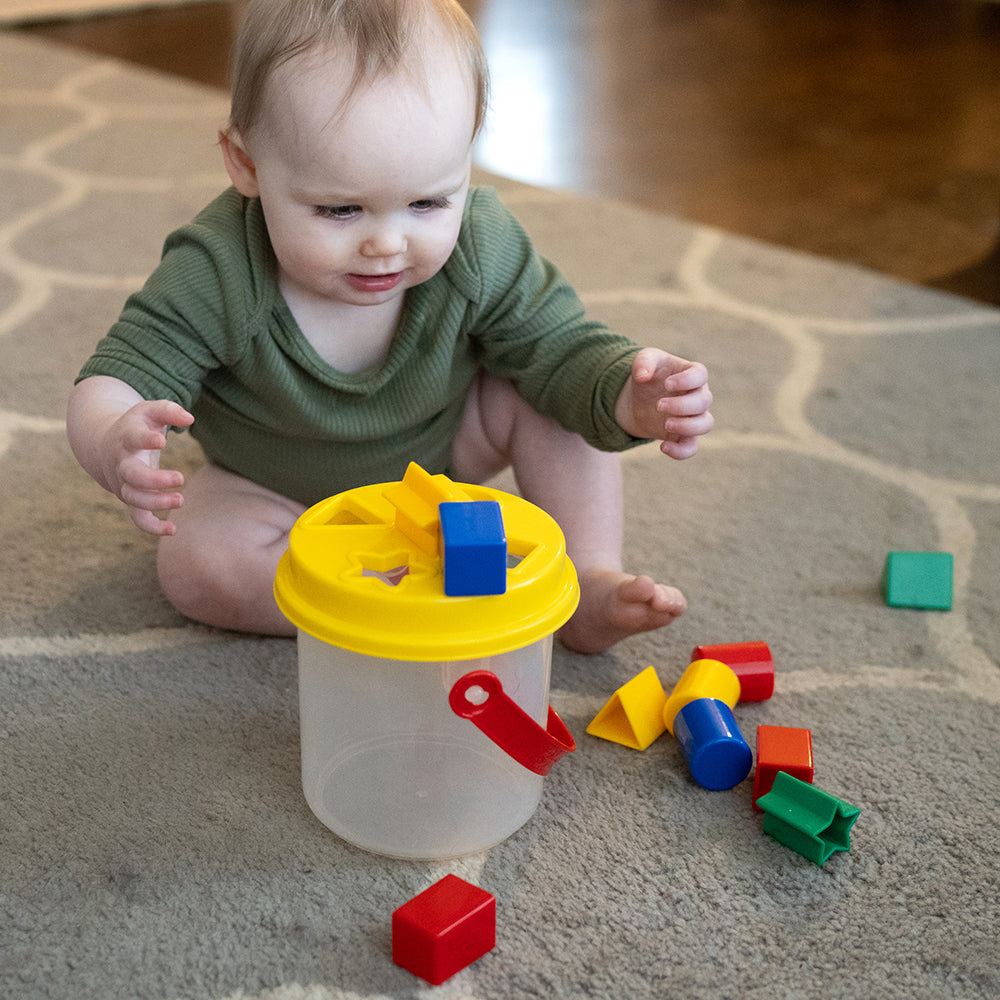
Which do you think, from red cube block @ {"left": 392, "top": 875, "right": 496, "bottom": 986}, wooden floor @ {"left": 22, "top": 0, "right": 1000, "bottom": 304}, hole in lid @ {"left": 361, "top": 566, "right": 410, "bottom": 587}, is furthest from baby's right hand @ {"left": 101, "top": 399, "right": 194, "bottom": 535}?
wooden floor @ {"left": 22, "top": 0, "right": 1000, "bottom": 304}

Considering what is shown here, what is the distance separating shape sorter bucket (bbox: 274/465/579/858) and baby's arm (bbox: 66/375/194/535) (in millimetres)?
80

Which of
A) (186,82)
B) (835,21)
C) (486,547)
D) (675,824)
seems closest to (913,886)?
(675,824)


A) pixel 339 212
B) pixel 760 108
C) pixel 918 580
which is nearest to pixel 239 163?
pixel 339 212

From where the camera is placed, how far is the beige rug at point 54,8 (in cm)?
292

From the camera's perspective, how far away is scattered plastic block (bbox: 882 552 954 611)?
92cm

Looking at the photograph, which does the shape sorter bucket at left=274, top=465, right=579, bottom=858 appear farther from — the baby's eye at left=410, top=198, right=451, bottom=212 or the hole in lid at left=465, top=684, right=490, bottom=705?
the baby's eye at left=410, top=198, right=451, bottom=212

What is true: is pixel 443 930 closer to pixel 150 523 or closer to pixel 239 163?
pixel 150 523

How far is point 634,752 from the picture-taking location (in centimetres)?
77

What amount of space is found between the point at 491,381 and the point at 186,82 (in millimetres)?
1771

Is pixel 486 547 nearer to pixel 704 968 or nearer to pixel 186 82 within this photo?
pixel 704 968

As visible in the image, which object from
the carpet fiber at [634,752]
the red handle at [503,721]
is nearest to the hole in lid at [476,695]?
the red handle at [503,721]

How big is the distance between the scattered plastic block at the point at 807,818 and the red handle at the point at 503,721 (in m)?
0.13

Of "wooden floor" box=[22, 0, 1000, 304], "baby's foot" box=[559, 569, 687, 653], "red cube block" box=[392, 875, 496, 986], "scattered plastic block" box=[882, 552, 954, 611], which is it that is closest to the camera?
"red cube block" box=[392, 875, 496, 986]

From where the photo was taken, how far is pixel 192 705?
0.80m
